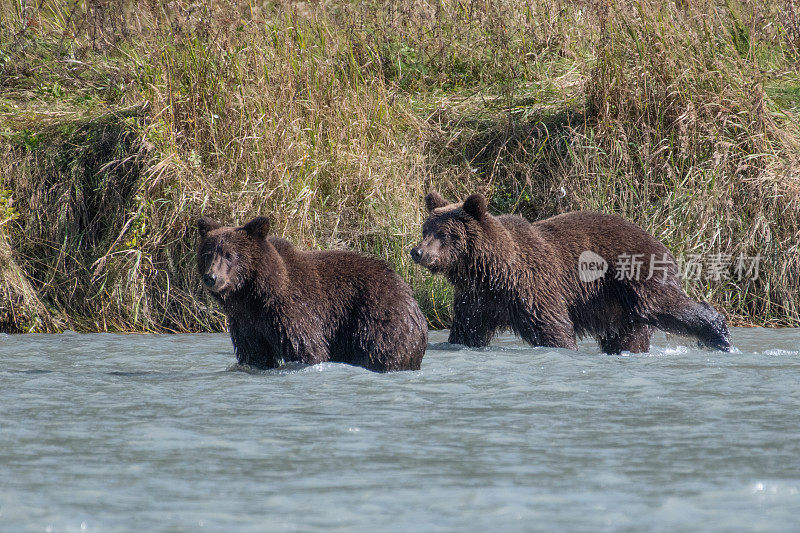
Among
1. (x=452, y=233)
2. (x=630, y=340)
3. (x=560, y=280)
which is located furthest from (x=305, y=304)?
(x=630, y=340)

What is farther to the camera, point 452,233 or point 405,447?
point 452,233

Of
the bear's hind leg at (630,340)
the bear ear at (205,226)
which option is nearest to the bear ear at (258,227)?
the bear ear at (205,226)

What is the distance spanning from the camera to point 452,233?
759cm

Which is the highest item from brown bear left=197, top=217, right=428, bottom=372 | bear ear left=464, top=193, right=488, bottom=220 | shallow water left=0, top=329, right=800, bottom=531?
bear ear left=464, top=193, right=488, bottom=220

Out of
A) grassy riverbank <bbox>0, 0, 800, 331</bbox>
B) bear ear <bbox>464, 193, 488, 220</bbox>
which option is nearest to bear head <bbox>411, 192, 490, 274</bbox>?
bear ear <bbox>464, 193, 488, 220</bbox>

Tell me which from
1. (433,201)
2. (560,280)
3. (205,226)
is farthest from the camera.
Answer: (433,201)

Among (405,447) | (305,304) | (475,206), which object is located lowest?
(405,447)

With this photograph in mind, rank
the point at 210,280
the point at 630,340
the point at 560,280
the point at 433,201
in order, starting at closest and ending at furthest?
the point at 210,280 → the point at 560,280 → the point at 630,340 → the point at 433,201

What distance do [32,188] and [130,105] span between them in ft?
3.79

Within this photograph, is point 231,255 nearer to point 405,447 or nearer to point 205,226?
point 205,226

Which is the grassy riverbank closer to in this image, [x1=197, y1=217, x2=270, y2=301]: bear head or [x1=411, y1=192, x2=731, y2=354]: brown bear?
[x1=411, y1=192, x2=731, y2=354]: brown bear

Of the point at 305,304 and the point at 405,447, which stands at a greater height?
the point at 305,304

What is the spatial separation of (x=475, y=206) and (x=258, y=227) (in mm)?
1986

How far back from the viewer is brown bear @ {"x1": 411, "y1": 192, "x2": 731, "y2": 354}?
7.49 meters
